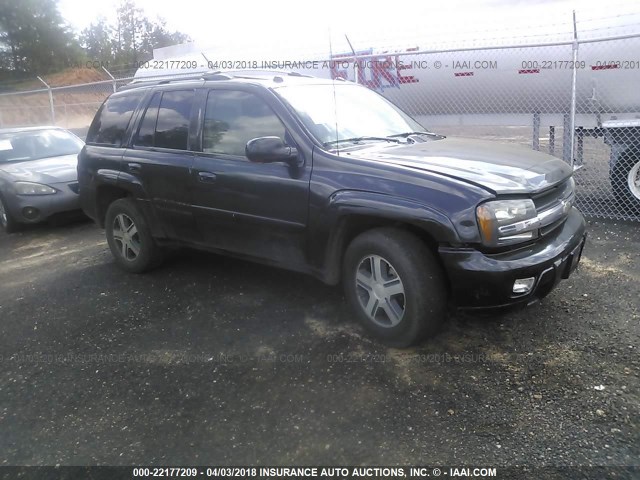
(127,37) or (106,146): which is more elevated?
(127,37)

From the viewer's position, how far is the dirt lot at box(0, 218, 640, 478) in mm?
2646

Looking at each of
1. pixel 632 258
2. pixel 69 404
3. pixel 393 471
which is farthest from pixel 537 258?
pixel 69 404

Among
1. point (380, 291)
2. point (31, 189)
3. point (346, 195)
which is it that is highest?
point (346, 195)

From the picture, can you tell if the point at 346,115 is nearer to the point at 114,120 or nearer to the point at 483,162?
the point at 483,162

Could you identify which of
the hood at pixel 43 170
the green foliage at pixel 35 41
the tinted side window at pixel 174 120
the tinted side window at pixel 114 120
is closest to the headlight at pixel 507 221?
the tinted side window at pixel 174 120

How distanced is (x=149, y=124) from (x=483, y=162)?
300 cm

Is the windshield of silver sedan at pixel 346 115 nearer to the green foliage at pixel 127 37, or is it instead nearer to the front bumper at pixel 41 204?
the front bumper at pixel 41 204

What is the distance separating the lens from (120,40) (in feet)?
185

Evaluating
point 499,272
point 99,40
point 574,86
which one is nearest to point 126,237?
point 499,272

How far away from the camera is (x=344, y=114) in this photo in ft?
13.6

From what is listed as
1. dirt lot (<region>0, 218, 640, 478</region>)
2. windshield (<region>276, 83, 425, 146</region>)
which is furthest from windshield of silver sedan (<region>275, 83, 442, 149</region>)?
dirt lot (<region>0, 218, 640, 478</region>)

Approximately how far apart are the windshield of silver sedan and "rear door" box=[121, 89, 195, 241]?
1.01 meters

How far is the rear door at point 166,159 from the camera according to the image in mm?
4434

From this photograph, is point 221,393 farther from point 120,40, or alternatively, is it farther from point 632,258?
point 120,40
